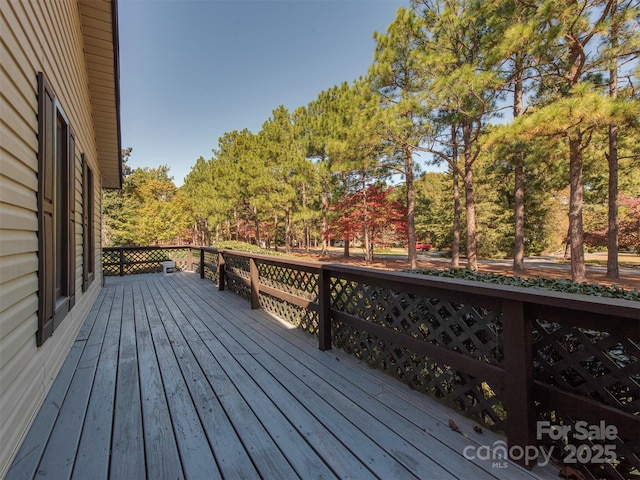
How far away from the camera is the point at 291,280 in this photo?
3.68 meters

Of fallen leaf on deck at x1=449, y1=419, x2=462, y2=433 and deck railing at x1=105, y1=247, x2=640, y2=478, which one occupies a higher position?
deck railing at x1=105, y1=247, x2=640, y2=478

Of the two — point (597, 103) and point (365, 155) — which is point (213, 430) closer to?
point (597, 103)

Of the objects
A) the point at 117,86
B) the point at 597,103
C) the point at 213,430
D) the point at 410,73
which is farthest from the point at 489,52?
the point at 213,430

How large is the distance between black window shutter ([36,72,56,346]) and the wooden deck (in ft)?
1.88

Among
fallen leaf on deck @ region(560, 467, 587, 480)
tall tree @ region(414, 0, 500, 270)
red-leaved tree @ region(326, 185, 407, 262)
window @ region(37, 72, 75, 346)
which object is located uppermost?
tall tree @ region(414, 0, 500, 270)

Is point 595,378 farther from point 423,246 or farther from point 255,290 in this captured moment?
point 423,246

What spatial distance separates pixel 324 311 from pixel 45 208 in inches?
89.5

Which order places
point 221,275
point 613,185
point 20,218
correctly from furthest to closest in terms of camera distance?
point 613,185 → point 221,275 → point 20,218

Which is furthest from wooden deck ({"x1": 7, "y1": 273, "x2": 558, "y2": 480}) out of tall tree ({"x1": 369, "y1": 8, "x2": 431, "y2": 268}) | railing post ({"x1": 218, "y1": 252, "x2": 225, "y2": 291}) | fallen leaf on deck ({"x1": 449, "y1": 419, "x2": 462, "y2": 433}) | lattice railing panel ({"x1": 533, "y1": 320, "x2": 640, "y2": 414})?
tall tree ({"x1": 369, "y1": 8, "x2": 431, "y2": 268})

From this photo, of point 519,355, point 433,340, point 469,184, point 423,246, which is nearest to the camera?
point 519,355

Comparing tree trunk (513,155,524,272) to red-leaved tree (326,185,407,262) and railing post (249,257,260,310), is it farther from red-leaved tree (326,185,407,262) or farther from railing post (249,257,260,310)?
railing post (249,257,260,310)

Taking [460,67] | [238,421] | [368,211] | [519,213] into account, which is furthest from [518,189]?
[238,421]

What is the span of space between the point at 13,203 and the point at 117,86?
402cm

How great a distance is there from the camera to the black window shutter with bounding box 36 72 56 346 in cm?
188
